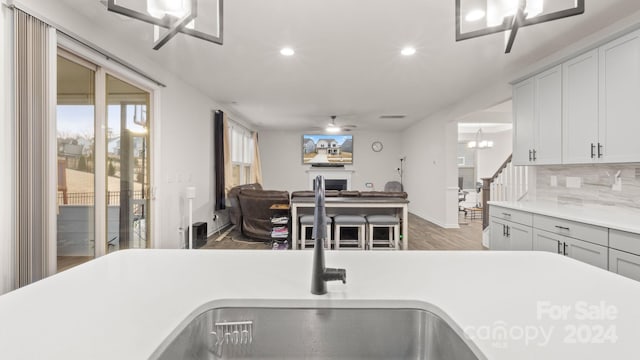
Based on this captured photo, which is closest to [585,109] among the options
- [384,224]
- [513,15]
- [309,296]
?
[513,15]

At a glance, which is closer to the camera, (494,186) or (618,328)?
(618,328)

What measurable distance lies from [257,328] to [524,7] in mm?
1408

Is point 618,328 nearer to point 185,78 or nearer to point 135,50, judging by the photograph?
point 135,50

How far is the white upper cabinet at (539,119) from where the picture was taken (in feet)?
9.53

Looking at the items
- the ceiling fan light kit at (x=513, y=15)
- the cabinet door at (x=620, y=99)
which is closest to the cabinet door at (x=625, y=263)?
the cabinet door at (x=620, y=99)

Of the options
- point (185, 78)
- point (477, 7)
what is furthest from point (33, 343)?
point (185, 78)

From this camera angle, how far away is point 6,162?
1.84 m

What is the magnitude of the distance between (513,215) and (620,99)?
1.29m

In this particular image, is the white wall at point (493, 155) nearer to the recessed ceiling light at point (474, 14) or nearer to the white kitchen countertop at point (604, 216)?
the white kitchen countertop at point (604, 216)

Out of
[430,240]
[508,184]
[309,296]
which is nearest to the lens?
[309,296]

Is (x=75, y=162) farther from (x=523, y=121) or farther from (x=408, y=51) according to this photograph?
(x=523, y=121)

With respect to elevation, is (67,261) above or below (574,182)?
below

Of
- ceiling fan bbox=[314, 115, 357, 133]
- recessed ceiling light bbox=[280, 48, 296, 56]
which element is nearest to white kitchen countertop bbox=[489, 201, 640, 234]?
recessed ceiling light bbox=[280, 48, 296, 56]

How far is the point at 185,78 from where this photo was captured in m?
4.05
